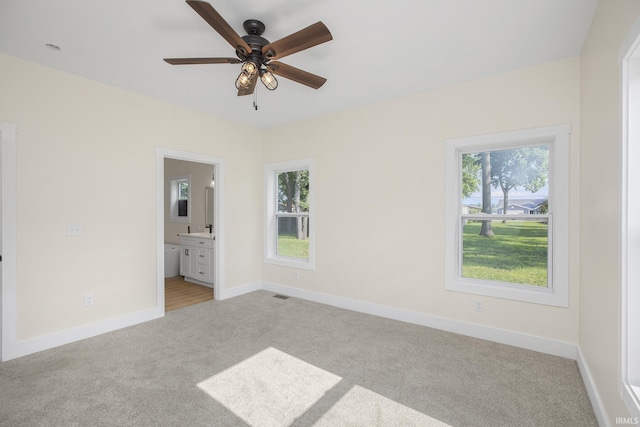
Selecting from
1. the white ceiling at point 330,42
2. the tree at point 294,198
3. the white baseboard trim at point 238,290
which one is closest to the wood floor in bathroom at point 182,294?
the white baseboard trim at point 238,290

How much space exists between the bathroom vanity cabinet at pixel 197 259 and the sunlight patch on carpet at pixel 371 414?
3577 mm

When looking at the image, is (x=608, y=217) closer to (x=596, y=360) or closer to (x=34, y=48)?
(x=596, y=360)

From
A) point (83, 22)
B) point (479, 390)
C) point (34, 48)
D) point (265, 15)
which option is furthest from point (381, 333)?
point (34, 48)

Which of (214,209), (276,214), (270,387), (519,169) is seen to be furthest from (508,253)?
(214,209)

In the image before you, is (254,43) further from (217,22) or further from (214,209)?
(214,209)

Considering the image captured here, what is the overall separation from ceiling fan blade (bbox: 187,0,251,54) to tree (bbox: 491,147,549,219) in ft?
9.01

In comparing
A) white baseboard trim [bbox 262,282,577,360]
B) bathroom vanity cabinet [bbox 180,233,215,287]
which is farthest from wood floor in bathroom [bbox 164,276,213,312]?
white baseboard trim [bbox 262,282,577,360]

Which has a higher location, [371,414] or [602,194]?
[602,194]

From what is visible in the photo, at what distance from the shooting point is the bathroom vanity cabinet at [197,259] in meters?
5.07

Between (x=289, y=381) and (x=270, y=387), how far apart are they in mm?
160

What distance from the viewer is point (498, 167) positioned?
10.4ft

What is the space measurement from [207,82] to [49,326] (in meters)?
2.96

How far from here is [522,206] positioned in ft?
9.95

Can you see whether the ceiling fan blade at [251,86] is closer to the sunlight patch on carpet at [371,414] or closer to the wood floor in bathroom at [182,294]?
the sunlight patch on carpet at [371,414]
